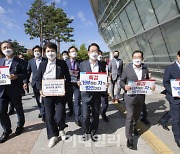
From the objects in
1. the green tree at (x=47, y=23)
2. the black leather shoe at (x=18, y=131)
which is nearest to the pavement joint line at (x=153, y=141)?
the black leather shoe at (x=18, y=131)

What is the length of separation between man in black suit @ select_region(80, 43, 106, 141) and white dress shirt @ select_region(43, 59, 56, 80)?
609 mm

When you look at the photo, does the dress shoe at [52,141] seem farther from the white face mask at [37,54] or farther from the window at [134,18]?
the window at [134,18]

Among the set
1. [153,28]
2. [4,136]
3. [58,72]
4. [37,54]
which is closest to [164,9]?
[153,28]

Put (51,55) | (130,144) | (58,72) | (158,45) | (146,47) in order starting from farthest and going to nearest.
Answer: (146,47) < (158,45) < (58,72) < (51,55) < (130,144)

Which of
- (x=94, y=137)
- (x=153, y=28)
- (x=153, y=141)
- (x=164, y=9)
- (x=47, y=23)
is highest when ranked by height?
(x=47, y=23)

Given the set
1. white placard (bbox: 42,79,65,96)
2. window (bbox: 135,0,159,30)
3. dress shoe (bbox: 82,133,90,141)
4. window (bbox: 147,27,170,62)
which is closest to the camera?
white placard (bbox: 42,79,65,96)

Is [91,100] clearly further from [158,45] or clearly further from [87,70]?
[158,45]

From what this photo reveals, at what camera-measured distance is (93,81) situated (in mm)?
4223

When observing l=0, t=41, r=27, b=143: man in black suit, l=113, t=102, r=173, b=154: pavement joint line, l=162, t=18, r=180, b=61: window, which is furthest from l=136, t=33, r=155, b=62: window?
l=0, t=41, r=27, b=143: man in black suit

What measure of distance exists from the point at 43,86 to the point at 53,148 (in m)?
1.21

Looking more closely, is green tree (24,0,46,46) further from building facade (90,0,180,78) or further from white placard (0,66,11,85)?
white placard (0,66,11,85)

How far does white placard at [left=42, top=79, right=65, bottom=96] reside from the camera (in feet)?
13.4

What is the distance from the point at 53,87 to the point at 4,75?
45.2 inches

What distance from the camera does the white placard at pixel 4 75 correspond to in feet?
14.4
